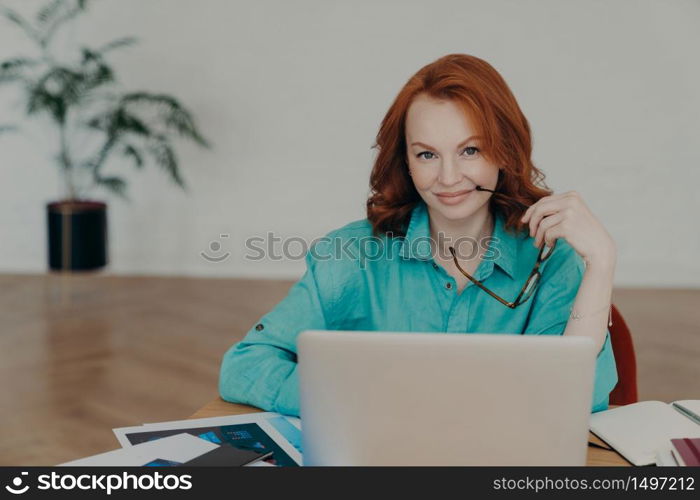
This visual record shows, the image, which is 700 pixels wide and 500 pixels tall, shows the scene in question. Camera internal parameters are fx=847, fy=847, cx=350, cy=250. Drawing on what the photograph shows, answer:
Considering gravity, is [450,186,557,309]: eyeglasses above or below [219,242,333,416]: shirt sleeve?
above

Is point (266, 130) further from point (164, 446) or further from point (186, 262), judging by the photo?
point (164, 446)

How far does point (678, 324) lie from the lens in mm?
4699

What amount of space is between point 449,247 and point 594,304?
39 centimetres

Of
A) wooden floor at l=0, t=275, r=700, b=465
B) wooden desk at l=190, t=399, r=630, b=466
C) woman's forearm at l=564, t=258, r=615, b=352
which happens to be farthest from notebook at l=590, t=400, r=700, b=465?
wooden floor at l=0, t=275, r=700, b=465

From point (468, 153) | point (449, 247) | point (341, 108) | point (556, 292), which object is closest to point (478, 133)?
point (468, 153)

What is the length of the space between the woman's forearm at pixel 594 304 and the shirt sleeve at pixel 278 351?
0.53m

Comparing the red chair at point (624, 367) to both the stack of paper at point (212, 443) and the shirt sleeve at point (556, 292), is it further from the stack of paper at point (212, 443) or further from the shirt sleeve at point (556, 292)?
the stack of paper at point (212, 443)

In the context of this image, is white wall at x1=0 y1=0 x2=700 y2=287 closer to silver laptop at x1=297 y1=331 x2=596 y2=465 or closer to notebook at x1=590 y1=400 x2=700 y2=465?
notebook at x1=590 y1=400 x2=700 y2=465

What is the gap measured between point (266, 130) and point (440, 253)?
12.7 feet

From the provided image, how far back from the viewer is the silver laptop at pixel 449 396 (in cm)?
105

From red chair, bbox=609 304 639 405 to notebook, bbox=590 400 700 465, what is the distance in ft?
0.99

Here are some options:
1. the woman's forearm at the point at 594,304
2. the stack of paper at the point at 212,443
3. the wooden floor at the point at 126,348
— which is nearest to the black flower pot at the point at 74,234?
the wooden floor at the point at 126,348

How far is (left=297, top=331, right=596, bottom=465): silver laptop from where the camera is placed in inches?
41.3
